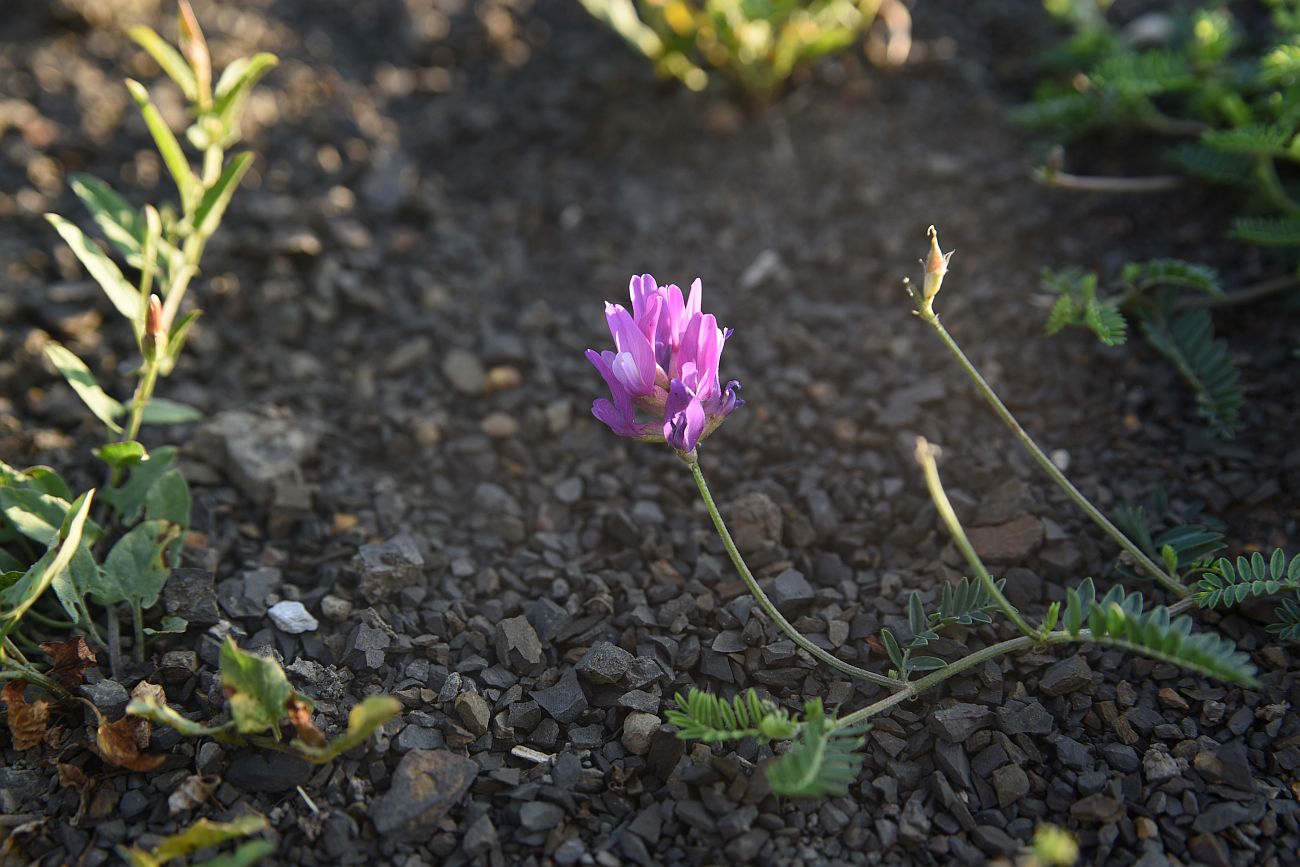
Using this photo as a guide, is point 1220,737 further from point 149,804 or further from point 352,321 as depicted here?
point 352,321

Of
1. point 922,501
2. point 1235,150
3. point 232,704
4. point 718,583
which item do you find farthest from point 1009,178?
point 232,704

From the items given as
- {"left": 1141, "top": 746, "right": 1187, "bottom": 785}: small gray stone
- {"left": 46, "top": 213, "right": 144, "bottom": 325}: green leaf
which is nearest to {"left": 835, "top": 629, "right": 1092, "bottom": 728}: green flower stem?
{"left": 1141, "top": 746, "right": 1187, "bottom": 785}: small gray stone

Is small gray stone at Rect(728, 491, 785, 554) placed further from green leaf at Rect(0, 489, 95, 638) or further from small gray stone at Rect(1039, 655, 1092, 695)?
green leaf at Rect(0, 489, 95, 638)

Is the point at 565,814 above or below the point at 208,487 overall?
below

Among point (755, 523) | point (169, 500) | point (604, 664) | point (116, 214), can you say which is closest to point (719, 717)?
point (604, 664)

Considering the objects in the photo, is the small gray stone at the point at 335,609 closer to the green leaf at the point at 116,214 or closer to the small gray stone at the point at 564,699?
the small gray stone at the point at 564,699

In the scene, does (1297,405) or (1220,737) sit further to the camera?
(1297,405)
